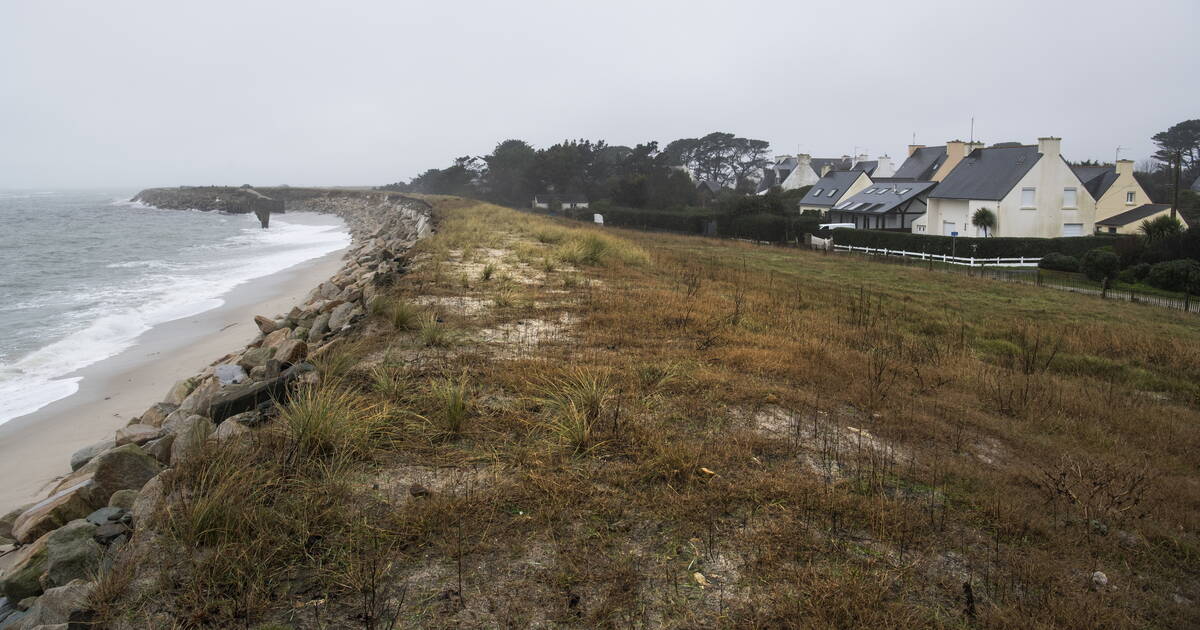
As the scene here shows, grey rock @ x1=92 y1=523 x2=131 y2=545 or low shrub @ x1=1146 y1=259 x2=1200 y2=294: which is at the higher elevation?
low shrub @ x1=1146 y1=259 x2=1200 y2=294

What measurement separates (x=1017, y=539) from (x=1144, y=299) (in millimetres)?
23931

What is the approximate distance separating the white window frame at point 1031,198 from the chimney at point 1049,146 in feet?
6.80

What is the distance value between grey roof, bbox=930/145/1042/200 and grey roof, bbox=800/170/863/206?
33.3 ft

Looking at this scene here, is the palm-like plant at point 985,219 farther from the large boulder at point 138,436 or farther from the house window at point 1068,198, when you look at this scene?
the large boulder at point 138,436

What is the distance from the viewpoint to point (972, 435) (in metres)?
6.01

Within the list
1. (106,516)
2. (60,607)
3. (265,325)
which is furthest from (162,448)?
(265,325)

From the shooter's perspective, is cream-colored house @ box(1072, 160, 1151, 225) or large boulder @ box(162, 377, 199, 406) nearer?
large boulder @ box(162, 377, 199, 406)

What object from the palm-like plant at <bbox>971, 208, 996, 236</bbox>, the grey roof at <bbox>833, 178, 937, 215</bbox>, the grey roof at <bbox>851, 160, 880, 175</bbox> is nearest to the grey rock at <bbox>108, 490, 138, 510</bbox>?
the palm-like plant at <bbox>971, 208, 996, 236</bbox>

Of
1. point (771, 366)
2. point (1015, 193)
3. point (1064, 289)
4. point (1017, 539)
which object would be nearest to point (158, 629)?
point (1017, 539)

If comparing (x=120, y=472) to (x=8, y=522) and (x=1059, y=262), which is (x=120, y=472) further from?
(x=1059, y=262)

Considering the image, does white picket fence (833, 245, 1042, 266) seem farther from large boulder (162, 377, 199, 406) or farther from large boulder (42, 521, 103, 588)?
large boulder (42, 521, 103, 588)

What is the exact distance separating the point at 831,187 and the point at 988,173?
48.7 feet

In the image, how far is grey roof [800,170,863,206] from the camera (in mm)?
51281

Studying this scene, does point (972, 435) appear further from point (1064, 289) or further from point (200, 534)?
point (1064, 289)
